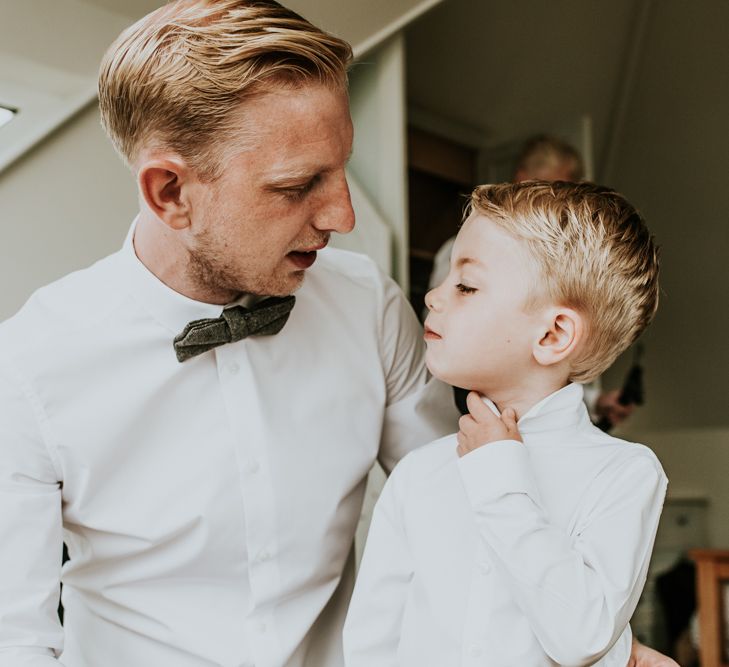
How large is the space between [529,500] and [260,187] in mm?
580

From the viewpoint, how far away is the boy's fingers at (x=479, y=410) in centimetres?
122

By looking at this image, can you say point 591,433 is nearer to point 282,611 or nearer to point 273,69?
point 282,611

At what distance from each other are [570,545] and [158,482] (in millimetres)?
649

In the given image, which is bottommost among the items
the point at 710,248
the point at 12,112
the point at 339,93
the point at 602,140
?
the point at 710,248

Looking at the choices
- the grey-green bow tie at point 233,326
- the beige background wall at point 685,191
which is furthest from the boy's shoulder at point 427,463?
the beige background wall at point 685,191

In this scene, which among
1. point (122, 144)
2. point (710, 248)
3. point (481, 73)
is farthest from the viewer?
point (710, 248)

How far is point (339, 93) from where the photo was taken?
1.33m

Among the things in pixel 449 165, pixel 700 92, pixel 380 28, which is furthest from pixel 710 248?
pixel 380 28

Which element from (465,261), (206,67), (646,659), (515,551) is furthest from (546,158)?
(515,551)

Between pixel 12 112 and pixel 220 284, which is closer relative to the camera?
pixel 220 284

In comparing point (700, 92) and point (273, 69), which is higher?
point (273, 69)

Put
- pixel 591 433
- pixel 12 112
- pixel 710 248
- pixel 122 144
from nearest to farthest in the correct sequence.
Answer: pixel 591 433, pixel 122 144, pixel 12 112, pixel 710 248

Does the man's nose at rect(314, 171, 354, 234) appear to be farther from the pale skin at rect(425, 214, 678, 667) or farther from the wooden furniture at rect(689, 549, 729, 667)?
the wooden furniture at rect(689, 549, 729, 667)

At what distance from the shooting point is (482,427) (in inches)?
47.6
